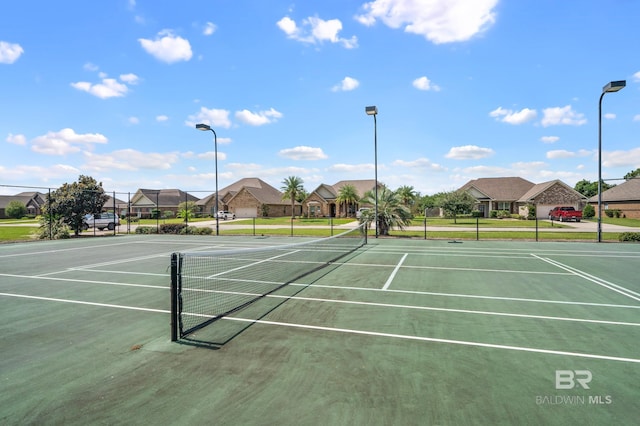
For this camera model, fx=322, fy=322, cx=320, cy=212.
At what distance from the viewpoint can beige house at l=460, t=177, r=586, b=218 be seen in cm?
5334

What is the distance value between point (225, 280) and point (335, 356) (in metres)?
6.23

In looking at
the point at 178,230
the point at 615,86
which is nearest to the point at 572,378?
the point at 615,86

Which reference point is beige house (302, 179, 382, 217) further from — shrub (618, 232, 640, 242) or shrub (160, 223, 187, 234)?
shrub (618, 232, 640, 242)

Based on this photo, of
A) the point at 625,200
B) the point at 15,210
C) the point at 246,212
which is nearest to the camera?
the point at 625,200

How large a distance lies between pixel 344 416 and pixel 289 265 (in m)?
9.94

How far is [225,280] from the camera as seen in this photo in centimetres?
1037

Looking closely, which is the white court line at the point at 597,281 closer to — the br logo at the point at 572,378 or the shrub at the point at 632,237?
the br logo at the point at 572,378

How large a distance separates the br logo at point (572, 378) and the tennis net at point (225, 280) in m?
5.83

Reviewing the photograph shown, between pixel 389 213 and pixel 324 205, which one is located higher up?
pixel 324 205

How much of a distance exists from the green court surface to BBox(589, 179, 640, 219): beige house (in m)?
51.7

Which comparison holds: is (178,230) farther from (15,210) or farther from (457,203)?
(15,210)

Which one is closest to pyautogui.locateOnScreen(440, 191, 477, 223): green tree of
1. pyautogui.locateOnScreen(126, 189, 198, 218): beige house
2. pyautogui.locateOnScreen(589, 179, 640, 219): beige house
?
pyautogui.locateOnScreen(589, 179, 640, 219): beige house

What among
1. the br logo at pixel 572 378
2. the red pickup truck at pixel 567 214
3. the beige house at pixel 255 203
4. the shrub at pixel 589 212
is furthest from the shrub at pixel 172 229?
the shrub at pixel 589 212

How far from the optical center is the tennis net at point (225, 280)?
6.04 meters
